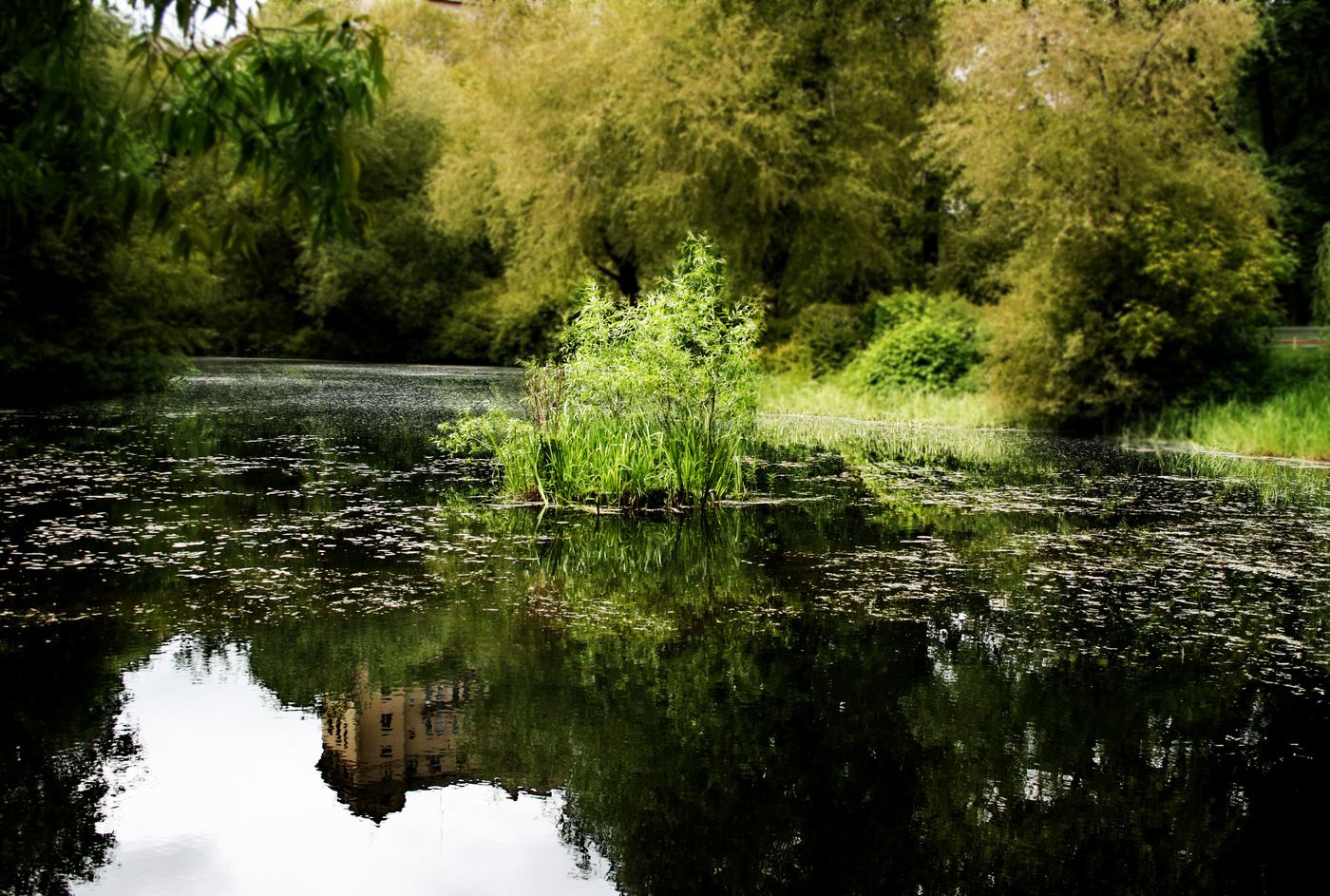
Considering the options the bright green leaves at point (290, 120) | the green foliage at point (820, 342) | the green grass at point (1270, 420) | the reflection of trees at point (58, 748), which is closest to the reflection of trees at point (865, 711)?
the reflection of trees at point (58, 748)

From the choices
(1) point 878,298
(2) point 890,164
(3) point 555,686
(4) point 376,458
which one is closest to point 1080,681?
(3) point 555,686

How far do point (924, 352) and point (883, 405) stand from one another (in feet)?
4.57

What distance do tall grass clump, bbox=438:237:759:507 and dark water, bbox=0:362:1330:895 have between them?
1.99 ft

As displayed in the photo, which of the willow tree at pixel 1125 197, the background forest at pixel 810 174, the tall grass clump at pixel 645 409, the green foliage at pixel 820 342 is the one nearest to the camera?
the background forest at pixel 810 174

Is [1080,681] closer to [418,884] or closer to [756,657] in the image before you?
[756,657]

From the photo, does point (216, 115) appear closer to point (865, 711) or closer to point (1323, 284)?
point (865, 711)

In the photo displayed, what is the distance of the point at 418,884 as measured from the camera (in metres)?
3.32

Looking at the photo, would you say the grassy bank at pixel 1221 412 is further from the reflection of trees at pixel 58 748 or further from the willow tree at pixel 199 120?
the willow tree at pixel 199 120

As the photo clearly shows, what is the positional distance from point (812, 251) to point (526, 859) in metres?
23.5

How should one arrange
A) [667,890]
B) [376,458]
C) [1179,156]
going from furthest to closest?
[1179,156] < [376,458] < [667,890]

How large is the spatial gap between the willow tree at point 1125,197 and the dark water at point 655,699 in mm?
7812

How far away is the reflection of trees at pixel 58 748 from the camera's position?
3344 millimetres

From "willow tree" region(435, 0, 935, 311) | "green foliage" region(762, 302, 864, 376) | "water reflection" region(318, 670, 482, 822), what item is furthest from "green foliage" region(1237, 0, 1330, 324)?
"water reflection" region(318, 670, 482, 822)

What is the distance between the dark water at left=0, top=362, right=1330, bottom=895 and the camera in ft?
11.4
